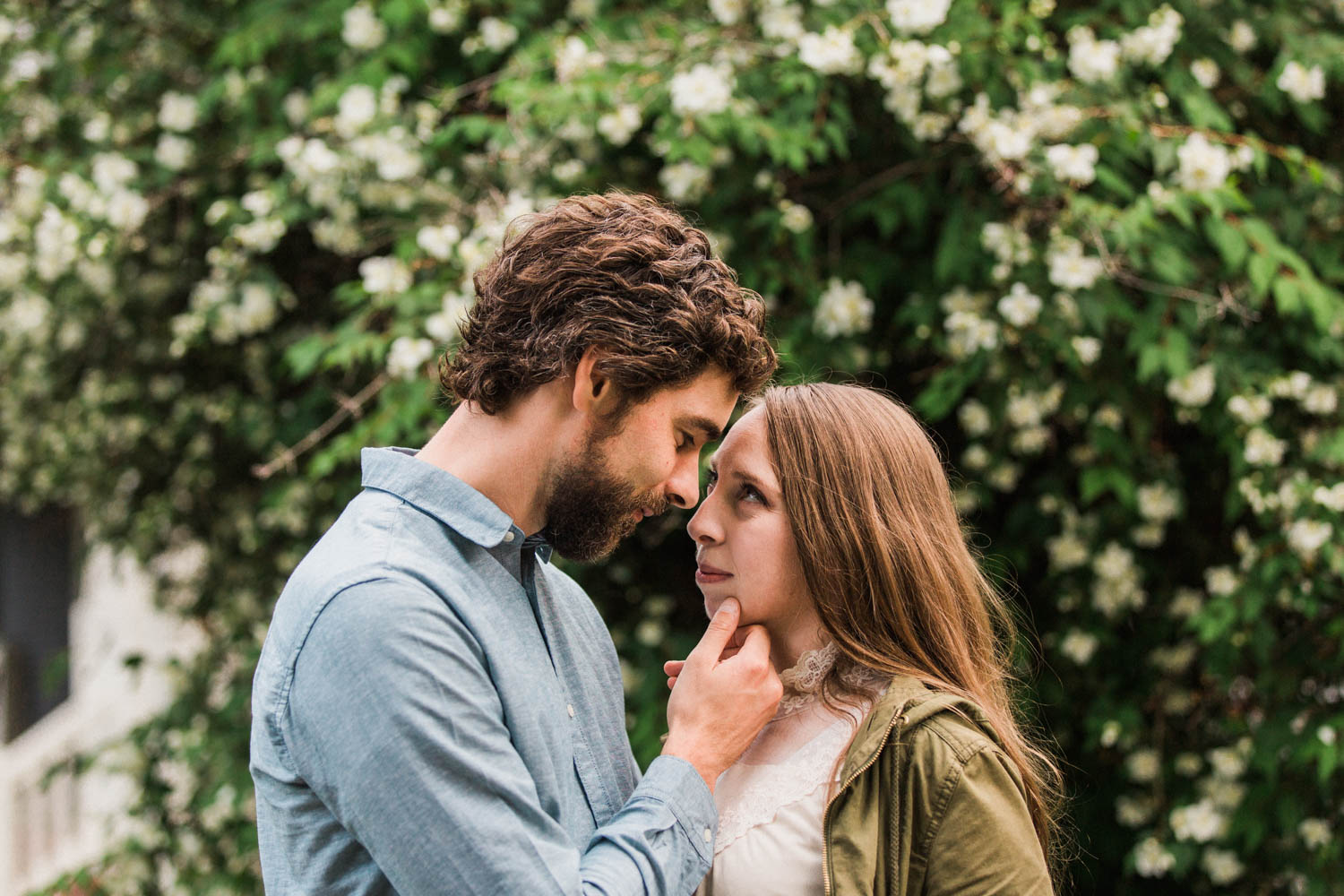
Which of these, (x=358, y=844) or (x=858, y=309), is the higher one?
(x=358, y=844)

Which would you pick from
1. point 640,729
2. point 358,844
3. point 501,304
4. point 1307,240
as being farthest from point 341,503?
point 1307,240

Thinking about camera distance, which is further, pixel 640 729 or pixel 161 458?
pixel 161 458

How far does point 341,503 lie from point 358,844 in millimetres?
2307

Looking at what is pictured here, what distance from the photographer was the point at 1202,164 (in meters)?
2.90

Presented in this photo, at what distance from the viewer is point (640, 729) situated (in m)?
3.08

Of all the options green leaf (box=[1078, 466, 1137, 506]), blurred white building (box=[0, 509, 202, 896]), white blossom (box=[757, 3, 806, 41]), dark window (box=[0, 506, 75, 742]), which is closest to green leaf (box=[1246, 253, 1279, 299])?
green leaf (box=[1078, 466, 1137, 506])

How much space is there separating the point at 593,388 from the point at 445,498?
0.23 m

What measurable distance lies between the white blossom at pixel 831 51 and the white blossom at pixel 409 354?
1.18m

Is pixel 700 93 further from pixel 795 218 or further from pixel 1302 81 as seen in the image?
pixel 1302 81

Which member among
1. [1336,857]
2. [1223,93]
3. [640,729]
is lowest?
[1336,857]

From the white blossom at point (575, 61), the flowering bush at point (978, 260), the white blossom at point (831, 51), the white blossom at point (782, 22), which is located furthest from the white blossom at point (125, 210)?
the white blossom at point (831, 51)

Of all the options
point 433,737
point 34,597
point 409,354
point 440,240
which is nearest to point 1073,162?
point 440,240

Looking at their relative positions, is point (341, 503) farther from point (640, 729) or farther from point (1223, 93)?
point (1223, 93)

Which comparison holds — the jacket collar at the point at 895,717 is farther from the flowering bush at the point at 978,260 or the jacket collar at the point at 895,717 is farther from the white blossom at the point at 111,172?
the white blossom at the point at 111,172
